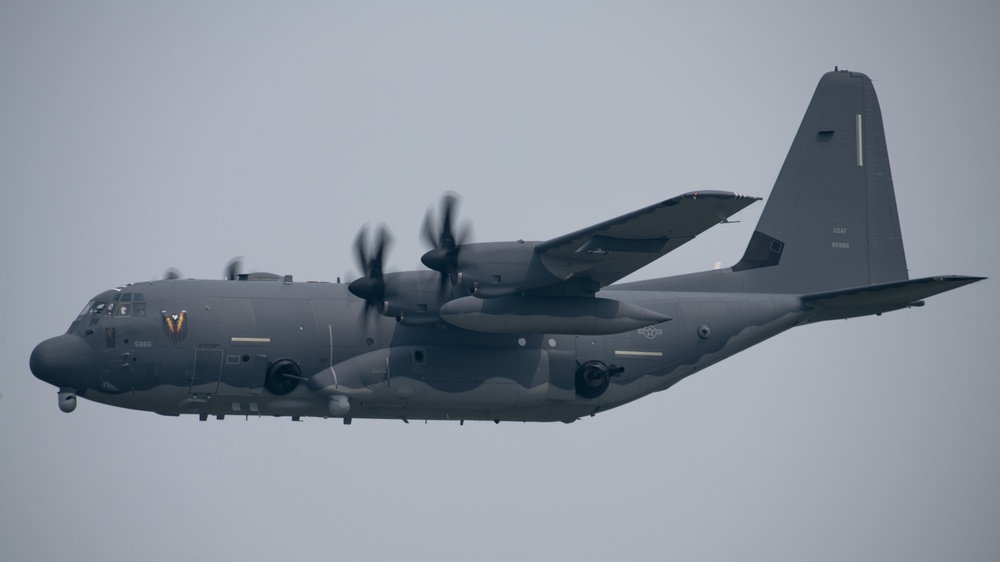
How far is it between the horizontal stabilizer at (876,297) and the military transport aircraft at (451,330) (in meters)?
0.05

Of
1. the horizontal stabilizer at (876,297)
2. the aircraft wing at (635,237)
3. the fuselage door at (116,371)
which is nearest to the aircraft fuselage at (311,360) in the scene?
the fuselage door at (116,371)

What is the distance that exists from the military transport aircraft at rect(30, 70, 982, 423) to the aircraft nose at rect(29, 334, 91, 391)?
25mm

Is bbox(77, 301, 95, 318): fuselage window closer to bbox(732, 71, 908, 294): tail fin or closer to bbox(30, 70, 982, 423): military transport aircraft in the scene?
bbox(30, 70, 982, 423): military transport aircraft

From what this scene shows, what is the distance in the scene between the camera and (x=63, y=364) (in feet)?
76.5

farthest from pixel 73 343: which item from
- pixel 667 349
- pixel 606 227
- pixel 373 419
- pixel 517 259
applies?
pixel 667 349

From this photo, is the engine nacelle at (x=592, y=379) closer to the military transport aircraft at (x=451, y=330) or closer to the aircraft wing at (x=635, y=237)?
the military transport aircraft at (x=451, y=330)

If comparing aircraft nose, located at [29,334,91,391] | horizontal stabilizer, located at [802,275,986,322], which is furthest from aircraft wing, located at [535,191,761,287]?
aircraft nose, located at [29,334,91,391]

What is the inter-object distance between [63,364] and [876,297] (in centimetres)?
1543

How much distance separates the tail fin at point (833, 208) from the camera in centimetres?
2838

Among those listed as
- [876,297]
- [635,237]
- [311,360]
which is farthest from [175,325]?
[876,297]

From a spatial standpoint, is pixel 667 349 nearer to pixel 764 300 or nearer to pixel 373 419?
pixel 764 300

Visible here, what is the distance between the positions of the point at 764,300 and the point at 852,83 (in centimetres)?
572

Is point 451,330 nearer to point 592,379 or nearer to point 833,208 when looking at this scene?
point 592,379

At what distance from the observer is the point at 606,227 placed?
22234 millimetres
